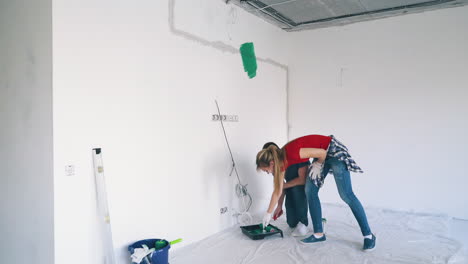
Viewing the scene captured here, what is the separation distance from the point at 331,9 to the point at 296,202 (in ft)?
7.32

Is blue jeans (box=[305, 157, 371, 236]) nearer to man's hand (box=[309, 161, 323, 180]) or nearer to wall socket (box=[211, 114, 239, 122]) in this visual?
man's hand (box=[309, 161, 323, 180])

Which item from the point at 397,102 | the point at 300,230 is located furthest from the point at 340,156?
the point at 397,102

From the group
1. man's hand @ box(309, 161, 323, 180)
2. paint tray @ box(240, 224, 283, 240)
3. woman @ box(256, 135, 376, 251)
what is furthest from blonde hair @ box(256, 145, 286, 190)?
paint tray @ box(240, 224, 283, 240)

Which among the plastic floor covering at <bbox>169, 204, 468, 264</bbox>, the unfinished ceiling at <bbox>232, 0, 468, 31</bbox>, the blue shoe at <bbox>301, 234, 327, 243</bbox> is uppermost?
the unfinished ceiling at <bbox>232, 0, 468, 31</bbox>

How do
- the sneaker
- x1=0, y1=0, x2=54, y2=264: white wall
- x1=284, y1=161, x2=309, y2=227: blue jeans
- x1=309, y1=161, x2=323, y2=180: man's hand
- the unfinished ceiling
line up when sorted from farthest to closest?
1. the unfinished ceiling
2. x1=284, y1=161, x2=309, y2=227: blue jeans
3. the sneaker
4. x1=309, y1=161, x2=323, y2=180: man's hand
5. x1=0, y1=0, x2=54, y2=264: white wall

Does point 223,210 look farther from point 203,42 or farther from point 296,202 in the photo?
point 203,42

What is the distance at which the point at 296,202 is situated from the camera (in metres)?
3.27

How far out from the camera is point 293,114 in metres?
4.74

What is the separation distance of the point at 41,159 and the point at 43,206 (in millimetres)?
278

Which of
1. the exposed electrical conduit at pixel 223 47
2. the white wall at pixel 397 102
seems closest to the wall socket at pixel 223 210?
the exposed electrical conduit at pixel 223 47

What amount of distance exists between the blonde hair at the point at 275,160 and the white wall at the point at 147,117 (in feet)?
1.94

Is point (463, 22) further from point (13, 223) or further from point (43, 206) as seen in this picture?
point (13, 223)

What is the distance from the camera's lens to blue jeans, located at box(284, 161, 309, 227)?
3.26 meters

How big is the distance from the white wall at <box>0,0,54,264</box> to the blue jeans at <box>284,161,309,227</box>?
2.07 meters
